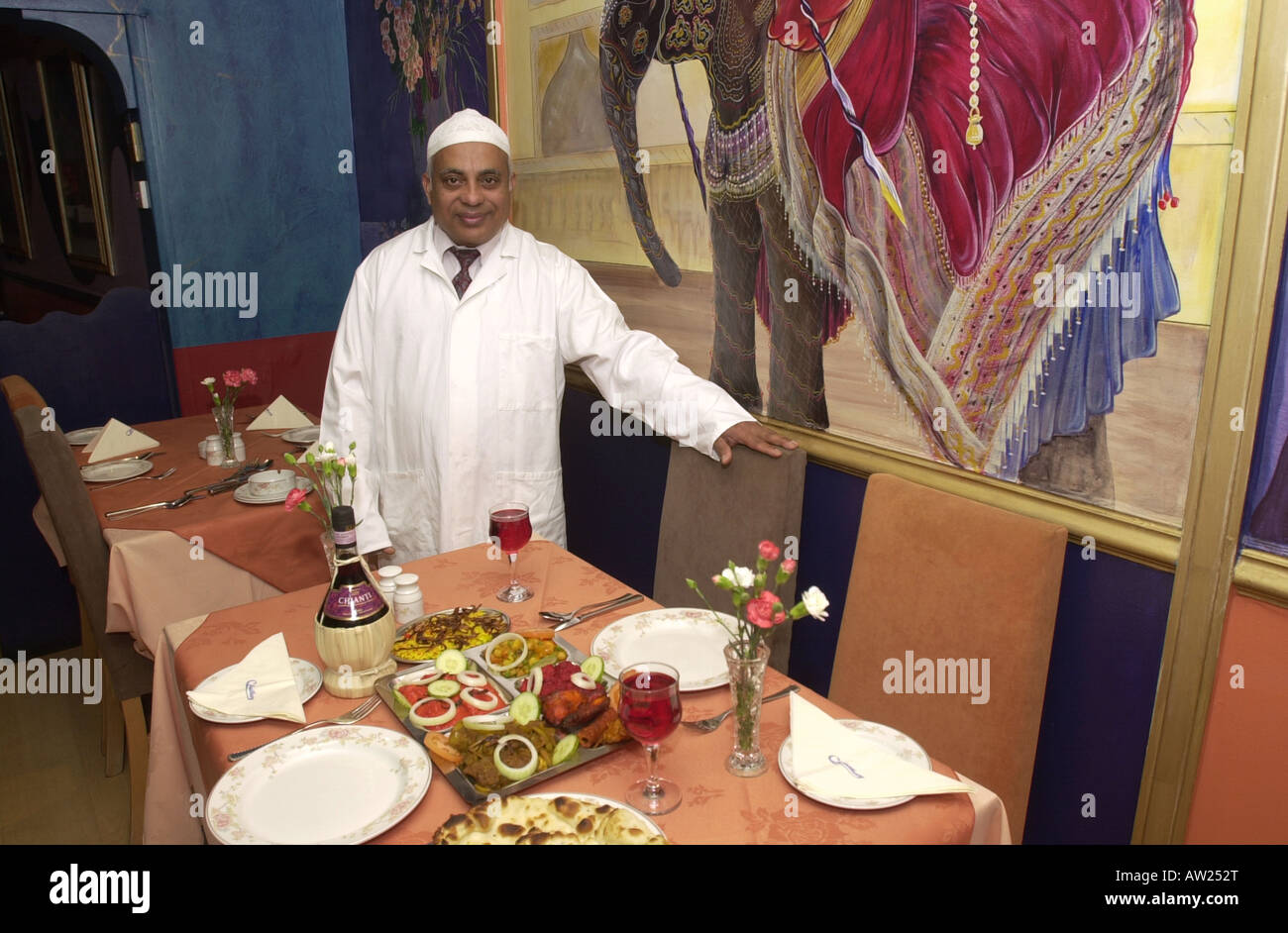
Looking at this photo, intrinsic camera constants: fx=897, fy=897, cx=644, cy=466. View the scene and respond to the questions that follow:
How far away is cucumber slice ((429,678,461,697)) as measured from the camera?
1299 mm

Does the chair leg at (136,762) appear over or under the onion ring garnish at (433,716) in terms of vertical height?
under

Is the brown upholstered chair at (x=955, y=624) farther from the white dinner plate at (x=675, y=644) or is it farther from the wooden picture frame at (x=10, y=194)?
the wooden picture frame at (x=10, y=194)

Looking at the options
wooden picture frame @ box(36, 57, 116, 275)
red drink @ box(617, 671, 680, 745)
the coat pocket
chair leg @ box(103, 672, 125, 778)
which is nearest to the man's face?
the coat pocket

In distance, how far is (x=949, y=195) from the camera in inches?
68.9

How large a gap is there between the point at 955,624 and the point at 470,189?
155 cm

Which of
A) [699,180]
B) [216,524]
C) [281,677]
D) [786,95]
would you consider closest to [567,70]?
[699,180]

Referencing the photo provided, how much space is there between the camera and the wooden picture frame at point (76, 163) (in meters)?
3.44

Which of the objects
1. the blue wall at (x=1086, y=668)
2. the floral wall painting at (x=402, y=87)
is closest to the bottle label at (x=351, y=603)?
the blue wall at (x=1086, y=668)

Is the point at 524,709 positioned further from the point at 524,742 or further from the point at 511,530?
the point at 511,530

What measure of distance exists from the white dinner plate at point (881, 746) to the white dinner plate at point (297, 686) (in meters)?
0.70

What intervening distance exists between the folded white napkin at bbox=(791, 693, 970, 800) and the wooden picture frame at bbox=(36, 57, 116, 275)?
350 cm

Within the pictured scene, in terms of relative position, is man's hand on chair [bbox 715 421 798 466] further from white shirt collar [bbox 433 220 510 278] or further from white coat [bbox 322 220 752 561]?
white shirt collar [bbox 433 220 510 278]

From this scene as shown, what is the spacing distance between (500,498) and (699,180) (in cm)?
99
